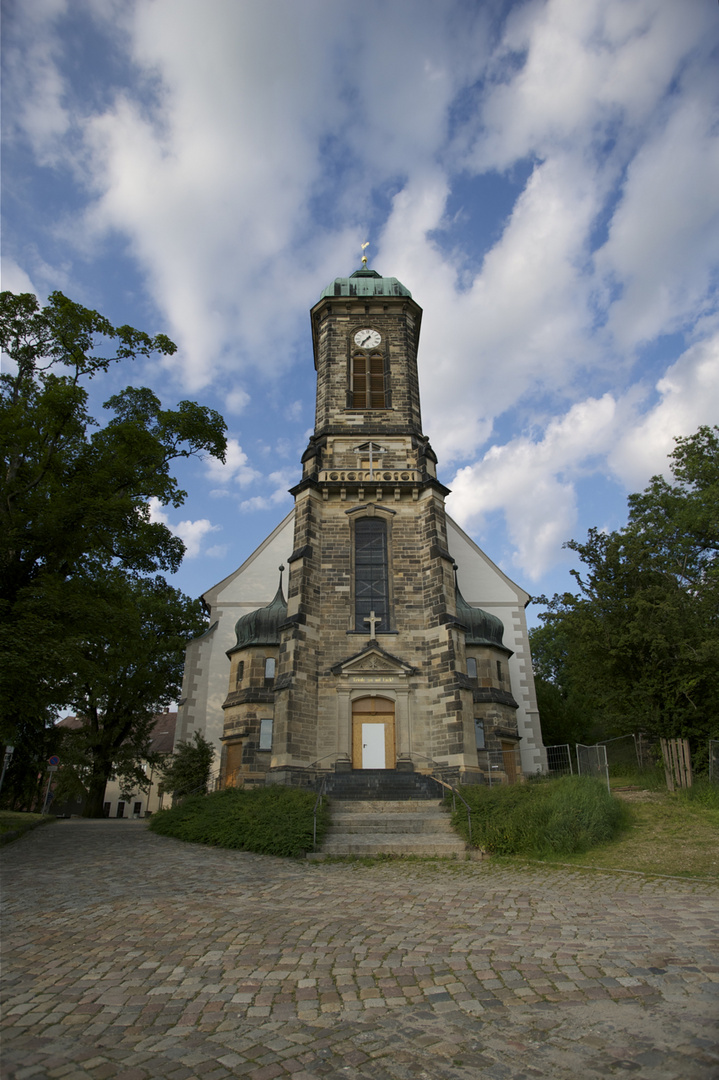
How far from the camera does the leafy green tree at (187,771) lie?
20.6 m

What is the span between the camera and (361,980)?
4945 mm

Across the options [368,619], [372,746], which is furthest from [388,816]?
[368,619]

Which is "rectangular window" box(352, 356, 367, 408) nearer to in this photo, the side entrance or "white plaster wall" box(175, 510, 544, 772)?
"white plaster wall" box(175, 510, 544, 772)

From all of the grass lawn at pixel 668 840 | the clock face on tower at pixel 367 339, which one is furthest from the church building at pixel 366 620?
the grass lawn at pixel 668 840

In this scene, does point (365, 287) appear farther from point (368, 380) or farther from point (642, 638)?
point (642, 638)

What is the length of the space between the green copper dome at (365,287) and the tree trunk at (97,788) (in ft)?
76.6

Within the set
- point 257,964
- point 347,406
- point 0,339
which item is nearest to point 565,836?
point 257,964

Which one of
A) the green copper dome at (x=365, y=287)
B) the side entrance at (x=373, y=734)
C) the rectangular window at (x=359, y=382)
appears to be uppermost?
the green copper dome at (x=365, y=287)

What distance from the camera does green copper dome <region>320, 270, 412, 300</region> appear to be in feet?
88.2

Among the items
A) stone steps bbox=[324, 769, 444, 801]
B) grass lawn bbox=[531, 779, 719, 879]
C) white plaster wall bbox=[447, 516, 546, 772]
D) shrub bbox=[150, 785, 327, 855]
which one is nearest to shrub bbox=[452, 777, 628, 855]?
grass lawn bbox=[531, 779, 719, 879]

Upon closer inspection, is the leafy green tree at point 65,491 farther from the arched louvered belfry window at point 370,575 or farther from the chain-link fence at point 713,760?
the chain-link fence at point 713,760

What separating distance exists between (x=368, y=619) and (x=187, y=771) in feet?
25.8

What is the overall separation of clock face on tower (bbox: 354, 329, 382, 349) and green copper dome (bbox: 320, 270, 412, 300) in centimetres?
186

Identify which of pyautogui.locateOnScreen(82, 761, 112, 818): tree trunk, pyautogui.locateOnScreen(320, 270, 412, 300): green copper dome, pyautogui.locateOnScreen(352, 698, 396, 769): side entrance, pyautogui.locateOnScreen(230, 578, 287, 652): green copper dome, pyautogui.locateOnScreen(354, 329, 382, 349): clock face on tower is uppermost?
pyautogui.locateOnScreen(320, 270, 412, 300): green copper dome
